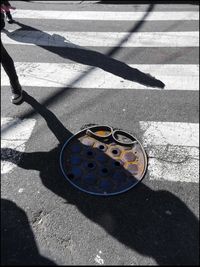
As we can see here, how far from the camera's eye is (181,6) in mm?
7723

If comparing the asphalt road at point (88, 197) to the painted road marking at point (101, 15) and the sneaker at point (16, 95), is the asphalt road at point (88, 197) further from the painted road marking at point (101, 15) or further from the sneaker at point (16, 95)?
the painted road marking at point (101, 15)

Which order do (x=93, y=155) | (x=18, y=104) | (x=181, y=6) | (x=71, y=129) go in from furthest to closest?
(x=181, y=6)
(x=18, y=104)
(x=71, y=129)
(x=93, y=155)

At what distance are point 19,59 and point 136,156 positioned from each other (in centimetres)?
311

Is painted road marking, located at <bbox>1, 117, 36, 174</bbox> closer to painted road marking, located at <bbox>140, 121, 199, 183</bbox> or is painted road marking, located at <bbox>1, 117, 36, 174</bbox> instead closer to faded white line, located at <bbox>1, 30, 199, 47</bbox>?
painted road marking, located at <bbox>140, 121, 199, 183</bbox>

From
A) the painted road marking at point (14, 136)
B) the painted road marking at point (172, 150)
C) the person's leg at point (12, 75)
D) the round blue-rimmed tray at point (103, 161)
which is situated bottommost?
the painted road marking at point (172, 150)

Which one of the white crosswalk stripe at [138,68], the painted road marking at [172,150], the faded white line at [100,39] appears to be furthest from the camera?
the faded white line at [100,39]

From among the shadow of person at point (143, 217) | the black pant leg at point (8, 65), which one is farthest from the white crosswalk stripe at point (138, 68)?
the black pant leg at point (8, 65)

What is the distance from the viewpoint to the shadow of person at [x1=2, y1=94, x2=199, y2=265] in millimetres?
2520

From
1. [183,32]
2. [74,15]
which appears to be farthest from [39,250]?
[74,15]

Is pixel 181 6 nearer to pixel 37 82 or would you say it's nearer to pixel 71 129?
pixel 37 82

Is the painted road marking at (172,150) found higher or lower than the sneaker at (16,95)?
lower

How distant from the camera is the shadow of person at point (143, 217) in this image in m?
2.52

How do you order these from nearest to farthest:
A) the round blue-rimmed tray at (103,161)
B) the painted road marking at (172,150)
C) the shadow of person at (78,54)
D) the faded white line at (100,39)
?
the round blue-rimmed tray at (103,161)
the painted road marking at (172,150)
the shadow of person at (78,54)
the faded white line at (100,39)

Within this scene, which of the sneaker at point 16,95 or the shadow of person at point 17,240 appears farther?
the sneaker at point 16,95
